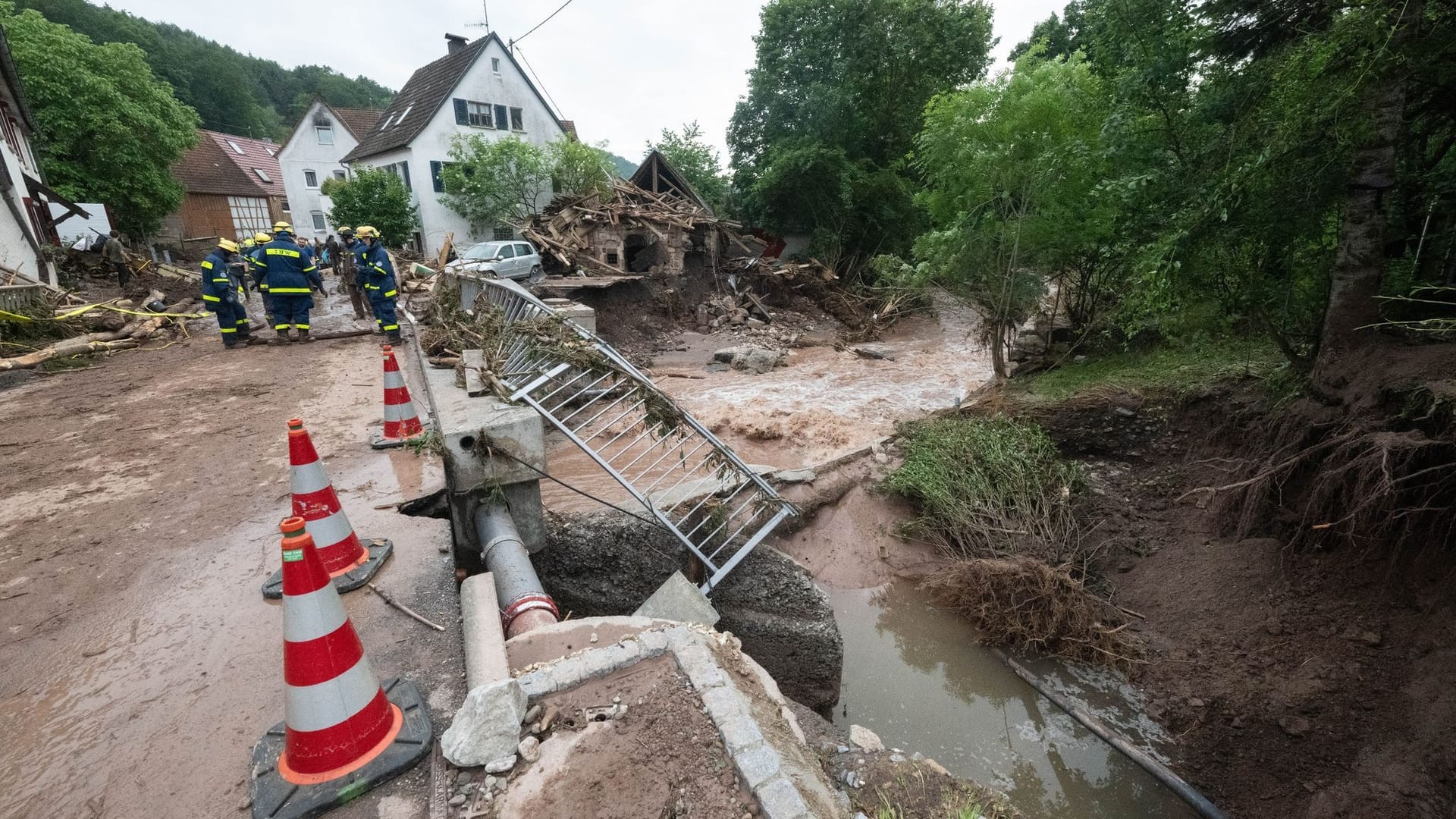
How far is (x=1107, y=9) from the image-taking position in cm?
615

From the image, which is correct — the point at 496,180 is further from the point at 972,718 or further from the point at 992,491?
the point at 972,718

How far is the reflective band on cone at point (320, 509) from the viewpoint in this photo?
2668 mm

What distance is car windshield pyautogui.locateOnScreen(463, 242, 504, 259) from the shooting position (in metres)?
15.8

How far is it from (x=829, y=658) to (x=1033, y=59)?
835 centimetres

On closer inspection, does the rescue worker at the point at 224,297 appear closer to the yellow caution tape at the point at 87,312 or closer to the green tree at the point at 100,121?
the yellow caution tape at the point at 87,312

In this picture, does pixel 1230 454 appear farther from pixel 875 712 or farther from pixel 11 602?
pixel 11 602

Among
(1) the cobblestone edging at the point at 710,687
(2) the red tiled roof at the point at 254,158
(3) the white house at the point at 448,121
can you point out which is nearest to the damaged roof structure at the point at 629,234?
(3) the white house at the point at 448,121

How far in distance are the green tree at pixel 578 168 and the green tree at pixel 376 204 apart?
636 cm

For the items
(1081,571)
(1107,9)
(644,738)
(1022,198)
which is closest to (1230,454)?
(1081,571)

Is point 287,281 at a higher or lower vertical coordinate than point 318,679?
higher

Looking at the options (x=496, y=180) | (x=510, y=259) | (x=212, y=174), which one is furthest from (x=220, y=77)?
(x=510, y=259)

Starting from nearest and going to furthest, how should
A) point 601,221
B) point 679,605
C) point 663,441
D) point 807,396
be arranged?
point 679,605, point 663,441, point 807,396, point 601,221

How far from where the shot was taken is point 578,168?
2062 cm

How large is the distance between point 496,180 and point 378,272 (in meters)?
15.6
